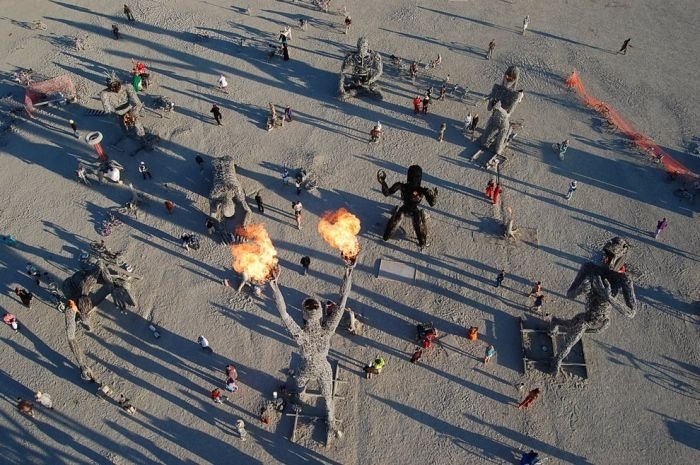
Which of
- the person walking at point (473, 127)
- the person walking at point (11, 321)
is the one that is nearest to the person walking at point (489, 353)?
the person walking at point (473, 127)

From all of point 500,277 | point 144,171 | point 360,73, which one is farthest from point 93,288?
point 360,73

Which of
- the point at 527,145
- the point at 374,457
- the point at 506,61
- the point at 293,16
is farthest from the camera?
the point at 293,16

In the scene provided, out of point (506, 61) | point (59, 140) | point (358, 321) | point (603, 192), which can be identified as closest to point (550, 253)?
point (603, 192)

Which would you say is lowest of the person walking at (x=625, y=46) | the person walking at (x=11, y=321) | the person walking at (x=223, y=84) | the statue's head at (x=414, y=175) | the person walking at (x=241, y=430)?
the person walking at (x=241, y=430)

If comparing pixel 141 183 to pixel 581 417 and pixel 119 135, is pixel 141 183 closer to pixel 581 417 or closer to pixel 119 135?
pixel 119 135

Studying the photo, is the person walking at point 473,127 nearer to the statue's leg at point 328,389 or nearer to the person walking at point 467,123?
the person walking at point 467,123

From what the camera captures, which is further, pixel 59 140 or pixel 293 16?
pixel 293 16

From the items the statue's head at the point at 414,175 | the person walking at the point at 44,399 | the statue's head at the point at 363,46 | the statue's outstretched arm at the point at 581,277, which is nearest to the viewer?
the statue's outstretched arm at the point at 581,277

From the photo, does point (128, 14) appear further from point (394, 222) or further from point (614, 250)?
point (614, 250)
